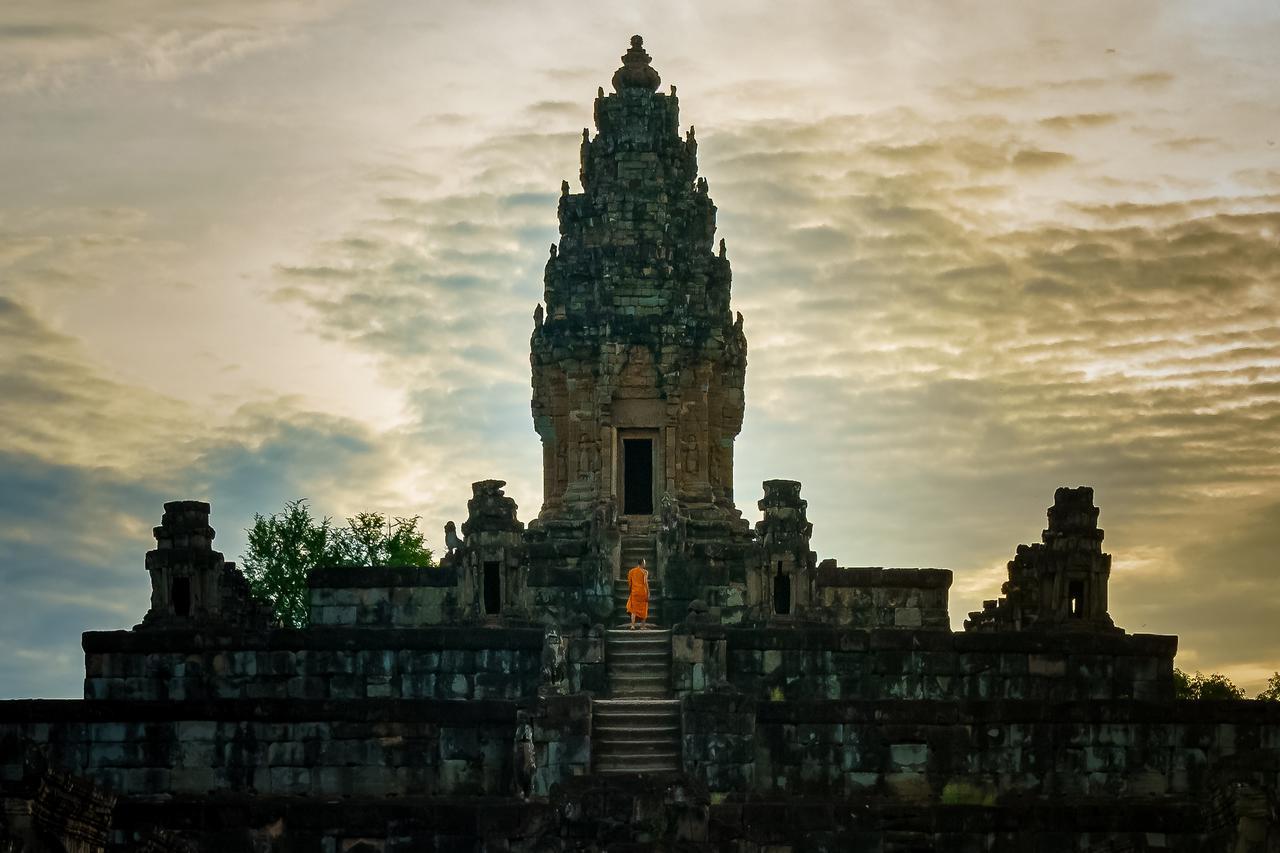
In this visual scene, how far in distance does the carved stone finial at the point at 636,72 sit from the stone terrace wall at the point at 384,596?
14.5 m

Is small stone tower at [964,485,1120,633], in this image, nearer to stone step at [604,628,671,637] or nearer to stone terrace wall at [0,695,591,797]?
stone step at [604,628,671,637]

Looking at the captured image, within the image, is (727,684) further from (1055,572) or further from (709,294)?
(709,294)

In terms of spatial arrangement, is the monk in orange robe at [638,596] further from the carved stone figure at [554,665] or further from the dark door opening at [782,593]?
the carved stone figure at [554,665]

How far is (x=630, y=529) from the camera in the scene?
5656 cm

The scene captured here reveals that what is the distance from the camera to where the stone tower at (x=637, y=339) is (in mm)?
57438

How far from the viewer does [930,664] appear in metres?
48.6

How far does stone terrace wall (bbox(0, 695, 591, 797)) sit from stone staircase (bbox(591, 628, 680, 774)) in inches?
32.0

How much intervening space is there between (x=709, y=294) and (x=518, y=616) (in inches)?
465

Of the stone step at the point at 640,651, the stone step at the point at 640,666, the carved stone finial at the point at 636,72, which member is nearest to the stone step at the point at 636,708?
the stone step at the point at 640,666

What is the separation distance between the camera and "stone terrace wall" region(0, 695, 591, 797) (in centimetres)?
4491

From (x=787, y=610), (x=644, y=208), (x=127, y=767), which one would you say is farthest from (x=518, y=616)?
(x=644, y=208)

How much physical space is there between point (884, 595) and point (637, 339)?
8635 millimetres

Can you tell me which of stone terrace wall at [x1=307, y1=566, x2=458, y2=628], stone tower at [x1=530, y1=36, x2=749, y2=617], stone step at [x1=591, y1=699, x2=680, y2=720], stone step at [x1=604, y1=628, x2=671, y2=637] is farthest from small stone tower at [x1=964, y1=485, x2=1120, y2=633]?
stone terrace wall at [x1=307, y1=566, x2=458, y2=628]

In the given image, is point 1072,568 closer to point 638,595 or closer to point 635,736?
point 638,595
